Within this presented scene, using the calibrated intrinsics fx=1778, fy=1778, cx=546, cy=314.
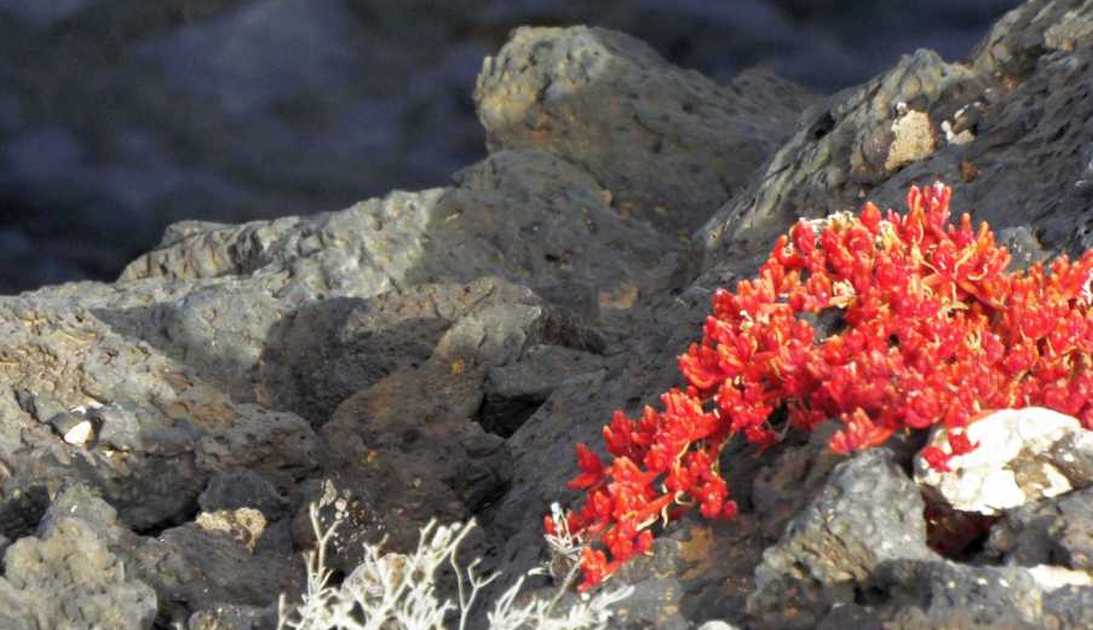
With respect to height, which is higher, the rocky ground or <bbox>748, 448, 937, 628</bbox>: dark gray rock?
the rocky ground

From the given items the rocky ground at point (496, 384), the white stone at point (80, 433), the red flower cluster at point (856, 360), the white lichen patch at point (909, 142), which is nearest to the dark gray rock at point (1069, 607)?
the rocky ground at point (496, 384)

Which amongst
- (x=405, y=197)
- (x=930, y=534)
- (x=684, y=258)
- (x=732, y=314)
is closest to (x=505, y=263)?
(x=405, y=197)

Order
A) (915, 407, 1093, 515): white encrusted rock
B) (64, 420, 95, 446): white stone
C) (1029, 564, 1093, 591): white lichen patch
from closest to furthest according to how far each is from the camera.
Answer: (1029, 564, 1093, 591): white lichen patch < (915, 407, 1093, 515): white encrusted rock < (64, 420, 95, 446): white stone

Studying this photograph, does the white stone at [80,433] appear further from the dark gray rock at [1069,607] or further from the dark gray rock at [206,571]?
the dark gray rock at [1069,607]

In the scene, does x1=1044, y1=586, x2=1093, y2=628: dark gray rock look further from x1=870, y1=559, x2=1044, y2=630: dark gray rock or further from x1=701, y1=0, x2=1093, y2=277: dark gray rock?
x1=701, y1=0, x2=1093, y2=277: dark gray rock

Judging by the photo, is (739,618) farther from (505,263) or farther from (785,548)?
(505,263)

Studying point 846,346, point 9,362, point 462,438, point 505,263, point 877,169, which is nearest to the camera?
point 846,346

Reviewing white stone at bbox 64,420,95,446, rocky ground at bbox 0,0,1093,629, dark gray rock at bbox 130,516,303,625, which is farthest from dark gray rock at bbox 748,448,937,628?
white stone at bbox 64,420,95,446
